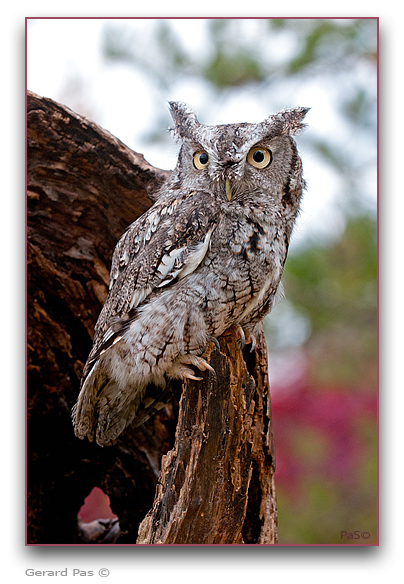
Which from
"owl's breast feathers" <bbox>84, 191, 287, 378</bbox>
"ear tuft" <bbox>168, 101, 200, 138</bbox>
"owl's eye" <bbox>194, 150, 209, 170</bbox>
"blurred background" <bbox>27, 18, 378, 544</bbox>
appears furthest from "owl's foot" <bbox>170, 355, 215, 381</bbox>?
"ear tuft" <bbox>168, 101, 200, 138</bbox>

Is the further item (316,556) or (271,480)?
(271,480)

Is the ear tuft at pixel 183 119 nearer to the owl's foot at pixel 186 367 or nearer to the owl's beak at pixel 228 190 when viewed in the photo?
the owl's beak at pixel 228 190

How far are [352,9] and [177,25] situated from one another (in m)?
0.67

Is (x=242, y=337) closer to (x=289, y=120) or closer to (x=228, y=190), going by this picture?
(x=228, y=190)

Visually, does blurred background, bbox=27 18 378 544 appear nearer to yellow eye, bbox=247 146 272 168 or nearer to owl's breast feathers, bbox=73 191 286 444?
yellow eye, bbox=247 146 272 168

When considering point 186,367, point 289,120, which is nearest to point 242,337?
point 186,367

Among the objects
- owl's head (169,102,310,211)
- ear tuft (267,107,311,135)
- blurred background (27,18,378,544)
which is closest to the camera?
owl's head (169,102,310,211)

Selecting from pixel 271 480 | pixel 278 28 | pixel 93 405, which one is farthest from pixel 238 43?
pixel 271 480

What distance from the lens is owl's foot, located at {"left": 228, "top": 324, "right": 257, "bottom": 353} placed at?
6.35ft

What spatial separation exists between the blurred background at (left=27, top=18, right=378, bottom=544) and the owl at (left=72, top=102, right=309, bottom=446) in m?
0.16

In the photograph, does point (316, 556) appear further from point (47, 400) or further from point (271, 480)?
point (47, 400)

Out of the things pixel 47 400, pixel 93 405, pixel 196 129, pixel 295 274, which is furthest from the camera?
pixel 47 400

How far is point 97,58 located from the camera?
195 cm

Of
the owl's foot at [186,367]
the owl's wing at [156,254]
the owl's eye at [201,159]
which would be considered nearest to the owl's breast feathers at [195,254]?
the owl's wing at [156,254]
